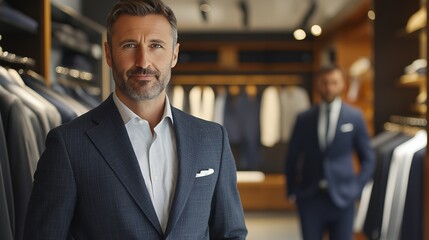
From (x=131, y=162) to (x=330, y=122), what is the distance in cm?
290

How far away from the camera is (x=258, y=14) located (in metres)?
8.83

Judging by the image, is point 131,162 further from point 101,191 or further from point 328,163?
point 328,163

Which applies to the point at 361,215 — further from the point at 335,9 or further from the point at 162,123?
the point at 162,123

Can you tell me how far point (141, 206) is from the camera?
163 centimetres

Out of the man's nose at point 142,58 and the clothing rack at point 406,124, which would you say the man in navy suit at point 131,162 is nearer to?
the man's nose at point 142,58

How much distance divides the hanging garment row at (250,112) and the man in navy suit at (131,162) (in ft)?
25.8

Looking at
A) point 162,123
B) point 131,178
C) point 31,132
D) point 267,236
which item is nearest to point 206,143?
point 162,123

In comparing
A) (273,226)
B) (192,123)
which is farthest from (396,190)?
(273,226)

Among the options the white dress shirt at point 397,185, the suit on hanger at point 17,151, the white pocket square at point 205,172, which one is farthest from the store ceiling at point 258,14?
the white pocket square at point 205,172

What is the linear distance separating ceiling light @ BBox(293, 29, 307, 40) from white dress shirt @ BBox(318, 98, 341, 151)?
633 cm

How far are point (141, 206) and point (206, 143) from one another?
279 millimetres

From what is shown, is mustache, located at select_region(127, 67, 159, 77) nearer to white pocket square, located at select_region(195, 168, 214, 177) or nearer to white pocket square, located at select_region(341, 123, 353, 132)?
white pocket square, located at select_region(195, 168, 214, 177)

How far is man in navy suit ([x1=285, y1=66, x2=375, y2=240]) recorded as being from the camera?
14.0 ft

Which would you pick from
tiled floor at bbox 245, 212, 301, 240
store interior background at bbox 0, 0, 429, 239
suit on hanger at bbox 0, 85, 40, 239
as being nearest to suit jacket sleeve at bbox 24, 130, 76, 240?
suit on hanger at bbox 0, 85, 40, 239
